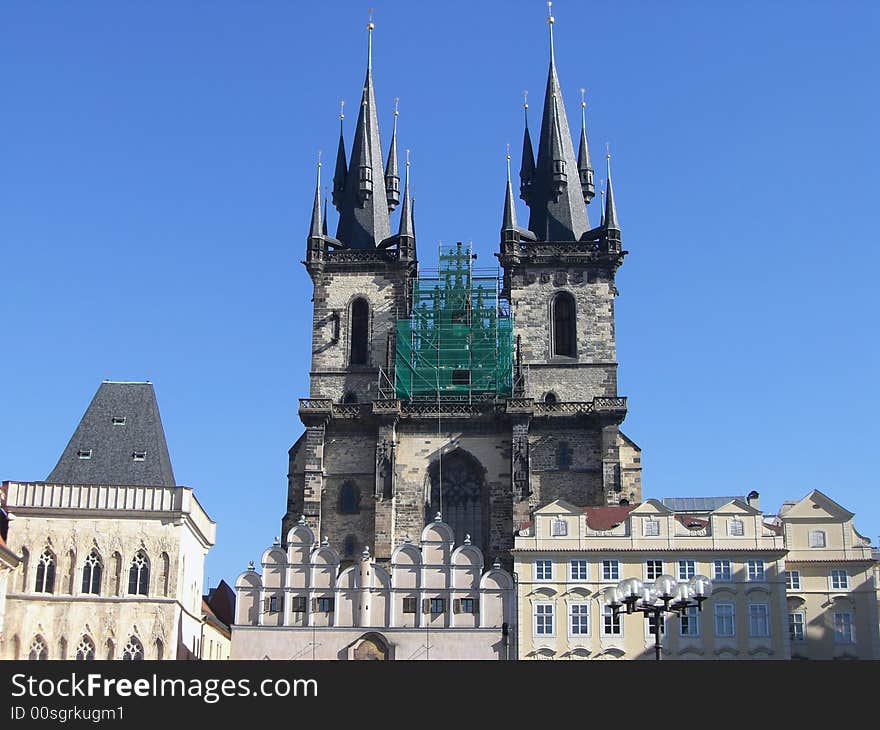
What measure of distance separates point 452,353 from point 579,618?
20669mm

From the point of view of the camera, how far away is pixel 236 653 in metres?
50.1

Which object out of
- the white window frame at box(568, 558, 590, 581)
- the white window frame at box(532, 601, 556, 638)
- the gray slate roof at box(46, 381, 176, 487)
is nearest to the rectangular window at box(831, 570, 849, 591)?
the white window frame at box(568, 558, 590, 581)

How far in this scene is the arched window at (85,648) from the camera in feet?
153

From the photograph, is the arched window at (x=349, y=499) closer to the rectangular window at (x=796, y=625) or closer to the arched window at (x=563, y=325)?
the arched window at (x=563, y=325)

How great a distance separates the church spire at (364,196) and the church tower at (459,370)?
105 mm

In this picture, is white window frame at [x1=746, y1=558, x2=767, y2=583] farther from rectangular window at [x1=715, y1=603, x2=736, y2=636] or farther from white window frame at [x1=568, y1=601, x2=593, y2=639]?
white window frame at [x1=568, y1=601, x2=593, y2=639]

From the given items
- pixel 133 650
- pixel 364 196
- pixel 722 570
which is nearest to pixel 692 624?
pixel 722 570

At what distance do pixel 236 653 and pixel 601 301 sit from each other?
90.0 ft

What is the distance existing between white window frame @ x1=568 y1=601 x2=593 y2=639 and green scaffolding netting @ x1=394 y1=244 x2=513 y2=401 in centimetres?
1721

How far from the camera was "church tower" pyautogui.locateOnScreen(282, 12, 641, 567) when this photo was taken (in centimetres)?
6284

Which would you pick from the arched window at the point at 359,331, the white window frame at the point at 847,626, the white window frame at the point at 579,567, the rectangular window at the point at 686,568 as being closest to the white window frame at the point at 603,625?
the white window frame at the point at 579,567
